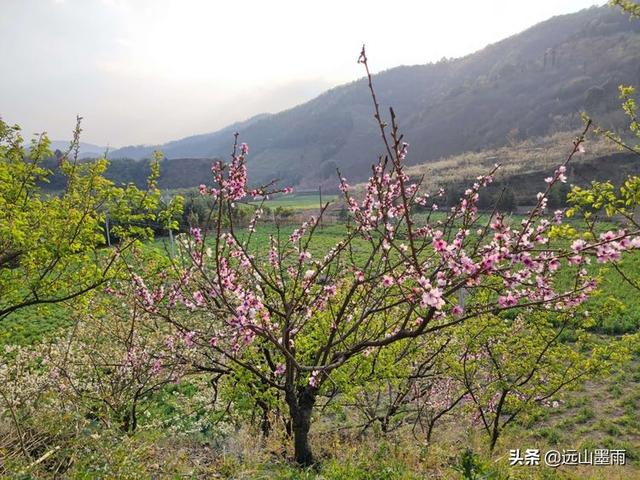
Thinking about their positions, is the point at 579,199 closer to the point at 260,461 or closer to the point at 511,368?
the point at 511,368

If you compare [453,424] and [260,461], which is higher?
[260,461]

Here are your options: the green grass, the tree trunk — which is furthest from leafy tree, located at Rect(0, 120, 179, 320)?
the green grass

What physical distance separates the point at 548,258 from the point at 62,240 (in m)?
7.30

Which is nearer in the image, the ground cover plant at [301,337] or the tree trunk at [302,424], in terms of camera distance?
the ground cover plant at [301,337]

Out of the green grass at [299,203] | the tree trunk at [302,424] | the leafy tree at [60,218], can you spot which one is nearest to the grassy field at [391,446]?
the tree trunk at [302,424]

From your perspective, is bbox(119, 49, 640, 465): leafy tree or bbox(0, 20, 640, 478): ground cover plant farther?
bbox(0, 20, 640, 478): ground cover plant

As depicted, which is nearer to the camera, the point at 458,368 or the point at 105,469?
the point at 105,469

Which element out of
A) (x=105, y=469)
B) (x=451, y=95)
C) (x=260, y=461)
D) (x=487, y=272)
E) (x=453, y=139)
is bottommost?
(x=260, y=461)

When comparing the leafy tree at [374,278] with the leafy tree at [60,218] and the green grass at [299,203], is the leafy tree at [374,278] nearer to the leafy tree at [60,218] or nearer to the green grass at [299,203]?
the leafy tree at [60,218]

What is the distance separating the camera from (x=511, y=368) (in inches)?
309

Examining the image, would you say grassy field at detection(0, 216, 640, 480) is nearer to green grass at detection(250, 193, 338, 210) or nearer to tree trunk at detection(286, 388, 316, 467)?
tree trunk at detection(286, 388, 316, 467)

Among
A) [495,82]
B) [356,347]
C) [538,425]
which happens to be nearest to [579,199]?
[356,347]

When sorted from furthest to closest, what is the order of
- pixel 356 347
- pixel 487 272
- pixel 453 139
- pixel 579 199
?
pixel 453 139 → pixel 579 199 → pixel 356 347 → pixel 487 272

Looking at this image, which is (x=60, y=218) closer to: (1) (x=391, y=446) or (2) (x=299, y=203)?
(1) (x=391, y=446)
